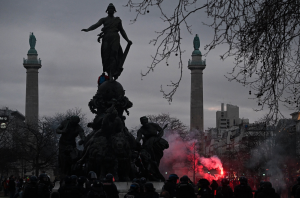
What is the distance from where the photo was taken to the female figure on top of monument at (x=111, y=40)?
2156 centimetres

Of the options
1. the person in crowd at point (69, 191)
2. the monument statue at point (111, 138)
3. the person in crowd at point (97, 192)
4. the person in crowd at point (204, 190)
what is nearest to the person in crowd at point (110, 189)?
the person in crowd at point (69, 191)

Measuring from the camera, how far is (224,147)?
134 meters

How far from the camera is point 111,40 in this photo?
21719mm

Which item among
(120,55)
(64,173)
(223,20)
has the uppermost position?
(120,55)

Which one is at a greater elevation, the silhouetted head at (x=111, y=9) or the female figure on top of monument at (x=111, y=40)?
the silhouetted head at (x=111, y=9)

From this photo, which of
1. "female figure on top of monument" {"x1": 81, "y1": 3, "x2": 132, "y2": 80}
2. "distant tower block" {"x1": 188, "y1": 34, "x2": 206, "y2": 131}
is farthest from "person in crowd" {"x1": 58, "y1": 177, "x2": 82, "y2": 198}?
"distant tower block" {"x1": 188, "y1": 34, "x2": 206, "y2": 131}

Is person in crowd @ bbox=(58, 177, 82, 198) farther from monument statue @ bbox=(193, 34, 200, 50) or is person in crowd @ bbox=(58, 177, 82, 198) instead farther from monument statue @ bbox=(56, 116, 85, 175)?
monument statue @ bbox=(193, 34, 200, 50)

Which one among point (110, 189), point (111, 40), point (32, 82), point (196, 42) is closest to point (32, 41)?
point (32, 82)

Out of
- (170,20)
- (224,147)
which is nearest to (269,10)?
(170,20)

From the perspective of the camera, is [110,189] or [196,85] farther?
[196,85]

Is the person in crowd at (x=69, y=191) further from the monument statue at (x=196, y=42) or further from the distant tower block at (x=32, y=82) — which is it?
the monument statue at (x=196, y=42)

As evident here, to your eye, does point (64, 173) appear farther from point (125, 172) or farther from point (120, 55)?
point (120, 55)

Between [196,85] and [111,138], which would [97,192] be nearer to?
[111,138]

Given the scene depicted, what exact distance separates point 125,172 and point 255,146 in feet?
147
